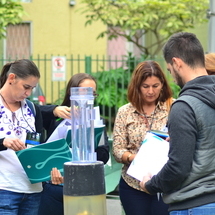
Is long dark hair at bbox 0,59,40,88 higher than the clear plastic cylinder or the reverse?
higher

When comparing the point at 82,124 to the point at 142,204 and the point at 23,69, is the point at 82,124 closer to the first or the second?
the point at 23,69

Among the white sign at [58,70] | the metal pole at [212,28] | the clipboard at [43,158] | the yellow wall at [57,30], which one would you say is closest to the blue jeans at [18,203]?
the clipboard at [43,158]

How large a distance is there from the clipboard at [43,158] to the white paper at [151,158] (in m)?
0.46

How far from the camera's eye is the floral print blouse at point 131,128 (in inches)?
181

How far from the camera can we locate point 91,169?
3383mm

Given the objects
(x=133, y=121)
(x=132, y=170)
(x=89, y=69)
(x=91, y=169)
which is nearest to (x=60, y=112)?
(x=133, y=121)

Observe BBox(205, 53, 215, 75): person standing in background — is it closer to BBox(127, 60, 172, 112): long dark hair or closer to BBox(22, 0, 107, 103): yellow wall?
BBox(127, 60, 172, 112): long dark hair

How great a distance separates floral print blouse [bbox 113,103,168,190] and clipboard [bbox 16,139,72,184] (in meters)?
0.73

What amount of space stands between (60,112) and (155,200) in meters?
0.94

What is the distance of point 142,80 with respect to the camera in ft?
15.3

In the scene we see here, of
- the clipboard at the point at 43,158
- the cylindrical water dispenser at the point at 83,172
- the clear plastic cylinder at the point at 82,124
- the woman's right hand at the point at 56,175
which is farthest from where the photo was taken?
the woman's right hand at the point at 56,175

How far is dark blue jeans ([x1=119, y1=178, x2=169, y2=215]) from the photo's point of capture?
443 centimetres

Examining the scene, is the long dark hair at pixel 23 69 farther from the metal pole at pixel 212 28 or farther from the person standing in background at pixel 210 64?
the metal pole at pixel 212 28

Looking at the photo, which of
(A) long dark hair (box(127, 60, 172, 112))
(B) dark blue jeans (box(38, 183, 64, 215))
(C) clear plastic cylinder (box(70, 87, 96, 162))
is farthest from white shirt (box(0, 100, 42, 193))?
(A) long dark hair (box(127, 60, 172, 112))
